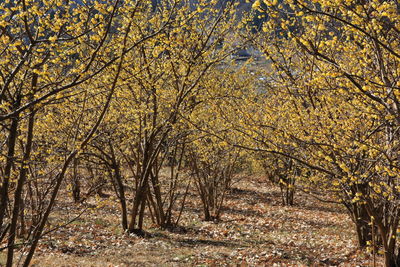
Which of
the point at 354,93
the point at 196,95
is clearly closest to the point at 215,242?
the point at 196,95

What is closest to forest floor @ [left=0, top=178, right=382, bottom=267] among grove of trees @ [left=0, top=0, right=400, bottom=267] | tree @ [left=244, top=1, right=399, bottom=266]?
grove of trees @ [left=0, top=0, right=400, bottom=267]

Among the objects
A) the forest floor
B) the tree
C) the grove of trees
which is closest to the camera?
the tree

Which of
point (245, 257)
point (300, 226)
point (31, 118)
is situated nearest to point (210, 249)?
point (245, 257)

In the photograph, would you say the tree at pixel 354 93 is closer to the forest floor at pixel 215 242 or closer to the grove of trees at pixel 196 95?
the grove of trees at pixel 196 95

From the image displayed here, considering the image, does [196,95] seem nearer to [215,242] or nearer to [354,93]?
[215,242]

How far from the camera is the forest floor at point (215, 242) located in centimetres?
845

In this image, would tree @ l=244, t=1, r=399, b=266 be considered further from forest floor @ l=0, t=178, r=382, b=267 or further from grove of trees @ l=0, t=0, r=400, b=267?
forest floor @ l=0, t=178, r=382, b=267

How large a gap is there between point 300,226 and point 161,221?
17.7 ft

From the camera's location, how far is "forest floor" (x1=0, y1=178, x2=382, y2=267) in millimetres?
8445

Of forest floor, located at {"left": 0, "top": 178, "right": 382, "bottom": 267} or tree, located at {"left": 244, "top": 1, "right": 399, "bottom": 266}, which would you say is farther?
forest floor, located at {"left": 0, "top": 178, "right": 382, "bottom": 267}

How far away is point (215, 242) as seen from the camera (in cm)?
1074

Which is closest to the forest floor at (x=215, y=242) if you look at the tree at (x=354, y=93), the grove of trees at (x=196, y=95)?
the grove of trees at (x=196, y=95)

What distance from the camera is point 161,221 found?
39.3 feet

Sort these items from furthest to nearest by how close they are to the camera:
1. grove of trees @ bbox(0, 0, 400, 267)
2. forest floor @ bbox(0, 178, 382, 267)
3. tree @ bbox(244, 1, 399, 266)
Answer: forest floor @ bbox(0, 178, 382, 267), grove of trees @ bbox(0, 0, 400, 267), tree @ bbox(244, 1, 399, 266)
